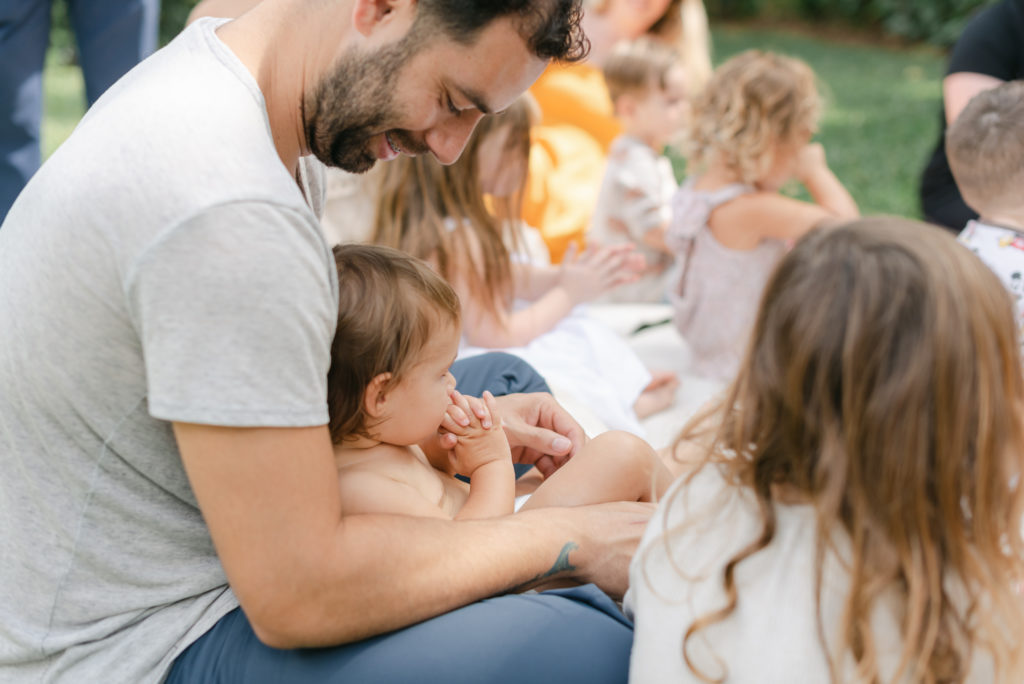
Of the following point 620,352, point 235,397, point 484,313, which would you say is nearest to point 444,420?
point 235,397

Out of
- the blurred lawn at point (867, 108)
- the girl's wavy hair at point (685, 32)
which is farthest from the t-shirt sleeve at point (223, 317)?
the blurred lawn at point (867, 108)

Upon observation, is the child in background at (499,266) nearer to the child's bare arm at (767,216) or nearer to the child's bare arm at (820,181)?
the child's bare arm at (767,216)

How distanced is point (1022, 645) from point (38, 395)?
51.9 inches

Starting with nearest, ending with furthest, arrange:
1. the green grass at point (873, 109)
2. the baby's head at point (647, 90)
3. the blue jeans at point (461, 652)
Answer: the blue jeans at point (461, 652) < the baby's head at point (647, 90) < the green grass at point (873, 109)

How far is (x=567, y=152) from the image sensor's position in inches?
182

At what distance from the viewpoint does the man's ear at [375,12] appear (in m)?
1.43

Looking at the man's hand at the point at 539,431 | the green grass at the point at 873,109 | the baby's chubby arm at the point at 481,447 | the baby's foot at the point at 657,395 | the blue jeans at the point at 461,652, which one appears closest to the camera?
the blue jeans at the point at 461,652

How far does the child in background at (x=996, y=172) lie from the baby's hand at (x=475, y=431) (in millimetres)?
1627

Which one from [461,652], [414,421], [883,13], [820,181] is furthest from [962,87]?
[883,13]

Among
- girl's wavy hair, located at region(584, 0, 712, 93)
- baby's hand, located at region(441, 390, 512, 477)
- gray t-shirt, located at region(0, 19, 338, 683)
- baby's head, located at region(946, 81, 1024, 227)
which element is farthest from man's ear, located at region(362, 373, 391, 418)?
girl's wavy hair, located at region(584, 0, 712, 93)

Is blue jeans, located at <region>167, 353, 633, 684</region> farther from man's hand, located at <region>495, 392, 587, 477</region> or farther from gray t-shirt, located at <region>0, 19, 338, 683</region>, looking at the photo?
man's hand, located at <region>495, 392, 587, 477</region>

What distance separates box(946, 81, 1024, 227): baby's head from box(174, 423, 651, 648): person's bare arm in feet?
6.54

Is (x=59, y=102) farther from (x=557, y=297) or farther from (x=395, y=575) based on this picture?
(x=395, y=575)

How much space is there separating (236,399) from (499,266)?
5.89 feet
